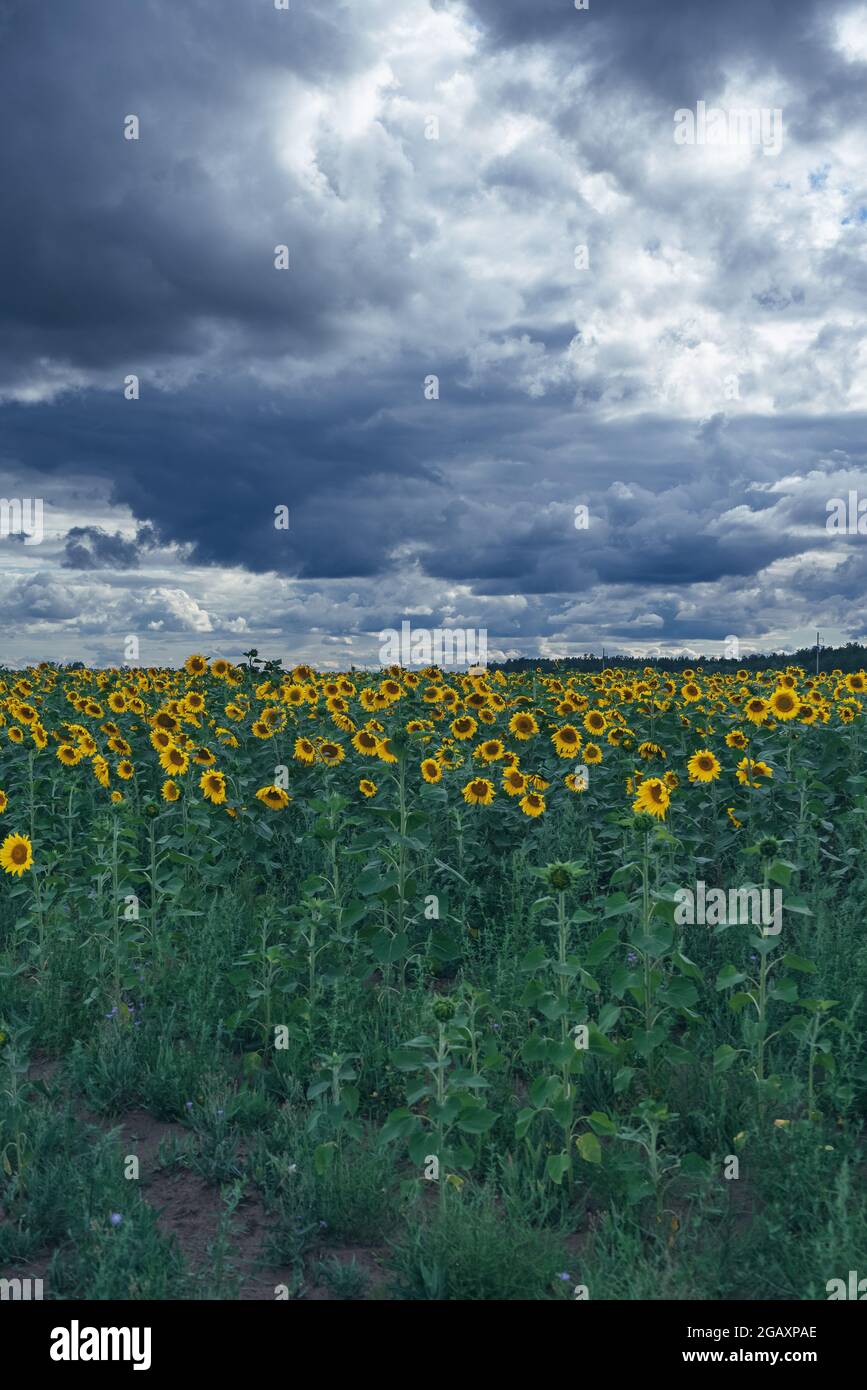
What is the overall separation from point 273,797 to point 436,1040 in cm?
418

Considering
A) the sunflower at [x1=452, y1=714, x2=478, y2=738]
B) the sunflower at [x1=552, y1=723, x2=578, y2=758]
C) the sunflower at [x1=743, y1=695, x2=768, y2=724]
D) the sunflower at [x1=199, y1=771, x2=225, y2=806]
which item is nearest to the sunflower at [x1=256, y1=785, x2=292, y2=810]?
the sunflower at [x1=199, y1=771, x2=225, y2=806]

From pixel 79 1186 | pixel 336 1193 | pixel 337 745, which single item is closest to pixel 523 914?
pixel 337 745

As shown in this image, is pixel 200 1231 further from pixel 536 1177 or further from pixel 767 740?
pixel 767 740

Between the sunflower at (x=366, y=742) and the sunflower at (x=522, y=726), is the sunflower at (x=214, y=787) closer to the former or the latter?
the sunflower at (x=366, y=742)

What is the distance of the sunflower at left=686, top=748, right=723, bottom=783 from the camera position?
368 inches

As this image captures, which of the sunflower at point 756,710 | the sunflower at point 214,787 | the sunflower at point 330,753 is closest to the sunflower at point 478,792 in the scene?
the sunflower at point 330,753

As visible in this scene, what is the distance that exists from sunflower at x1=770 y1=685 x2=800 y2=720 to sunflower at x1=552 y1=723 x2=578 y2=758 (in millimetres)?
1864

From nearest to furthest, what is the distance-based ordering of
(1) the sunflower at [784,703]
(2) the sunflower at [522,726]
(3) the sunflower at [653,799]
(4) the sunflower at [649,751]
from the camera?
(3) the sunflower at [653,799] → (4) the sunflower at [649,751] → (1) the sunflower at [784,703] → (2) the sunflower at [522,726]

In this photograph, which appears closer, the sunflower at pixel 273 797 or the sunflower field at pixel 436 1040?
the sunflower field at pixel 436 1040

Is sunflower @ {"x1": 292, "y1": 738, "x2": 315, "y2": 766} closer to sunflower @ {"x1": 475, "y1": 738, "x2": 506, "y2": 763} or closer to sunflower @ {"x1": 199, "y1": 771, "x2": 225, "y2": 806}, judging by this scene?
sunflower @ {"x1": 199, "y1": 771, "x2": 225, "y2": 806}

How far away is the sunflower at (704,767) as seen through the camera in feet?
30.7

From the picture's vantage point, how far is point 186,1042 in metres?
6.35

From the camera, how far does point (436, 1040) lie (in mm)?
4852

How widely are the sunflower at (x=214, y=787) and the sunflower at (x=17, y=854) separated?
1.66m
